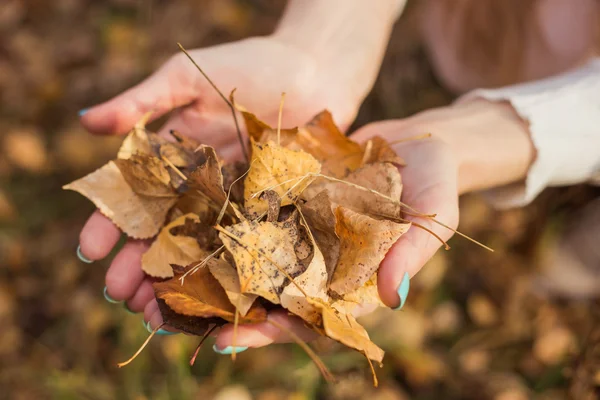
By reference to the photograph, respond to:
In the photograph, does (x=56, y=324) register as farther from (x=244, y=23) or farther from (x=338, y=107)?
(x=244, y=23)

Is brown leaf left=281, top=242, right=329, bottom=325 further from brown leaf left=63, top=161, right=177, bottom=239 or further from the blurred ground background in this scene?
the blurred ground background

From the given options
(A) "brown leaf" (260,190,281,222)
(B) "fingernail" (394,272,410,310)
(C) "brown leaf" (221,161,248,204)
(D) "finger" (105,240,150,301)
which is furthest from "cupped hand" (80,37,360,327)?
(B) "fingernail" (394,272,410,310)

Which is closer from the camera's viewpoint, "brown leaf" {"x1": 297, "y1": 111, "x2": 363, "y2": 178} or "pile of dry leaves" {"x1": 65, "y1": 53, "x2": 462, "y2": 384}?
"pile of dry leaves" {"x1": 65, "y1": 53, "x2": 462, "y2": 384}

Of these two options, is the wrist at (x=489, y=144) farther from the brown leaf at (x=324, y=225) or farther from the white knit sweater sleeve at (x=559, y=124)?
the brown leaf at (x=324, y=225)

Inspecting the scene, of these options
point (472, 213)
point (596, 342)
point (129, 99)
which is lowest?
point (472, 213)

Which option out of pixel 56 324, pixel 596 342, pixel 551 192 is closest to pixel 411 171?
pixel 596 342

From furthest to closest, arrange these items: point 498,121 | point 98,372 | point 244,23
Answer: point 244,23 < point 98,372 < point 498,121

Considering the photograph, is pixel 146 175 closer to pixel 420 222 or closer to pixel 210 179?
pixel 210 179
